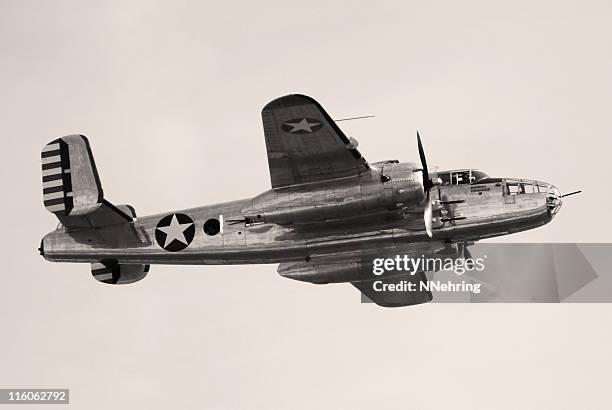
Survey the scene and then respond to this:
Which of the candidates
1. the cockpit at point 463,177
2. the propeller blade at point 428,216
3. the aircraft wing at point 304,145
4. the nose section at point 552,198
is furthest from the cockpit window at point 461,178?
the aircraft wing at point 304,145

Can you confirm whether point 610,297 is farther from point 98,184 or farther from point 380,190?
point 98,184

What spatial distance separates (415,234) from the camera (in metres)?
28.2

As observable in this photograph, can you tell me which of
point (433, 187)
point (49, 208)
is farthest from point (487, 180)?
point (49, 208)

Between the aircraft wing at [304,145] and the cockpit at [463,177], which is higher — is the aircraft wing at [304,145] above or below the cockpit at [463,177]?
above

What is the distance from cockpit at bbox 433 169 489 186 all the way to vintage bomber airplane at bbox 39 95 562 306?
25 mm

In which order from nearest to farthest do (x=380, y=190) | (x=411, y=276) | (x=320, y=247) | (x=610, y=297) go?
1. (x=380, y=190)
2. (x=320, y=247)
3. (x=411, y=276)
4. (x=610, y=297)

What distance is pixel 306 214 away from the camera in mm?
27438

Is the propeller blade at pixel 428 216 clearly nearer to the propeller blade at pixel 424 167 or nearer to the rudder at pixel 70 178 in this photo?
the propeller blade at pixel 424 167

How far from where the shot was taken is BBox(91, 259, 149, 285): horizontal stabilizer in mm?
31016

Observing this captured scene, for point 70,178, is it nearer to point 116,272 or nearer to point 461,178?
point 116,272

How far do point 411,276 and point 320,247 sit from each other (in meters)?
4.05

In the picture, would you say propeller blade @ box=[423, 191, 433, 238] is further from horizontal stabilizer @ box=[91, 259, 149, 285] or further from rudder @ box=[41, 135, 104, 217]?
rudder @ box=[41, 135, 104, 217]

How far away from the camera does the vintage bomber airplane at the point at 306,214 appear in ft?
88.3

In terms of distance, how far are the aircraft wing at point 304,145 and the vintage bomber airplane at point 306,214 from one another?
0.08 feet
